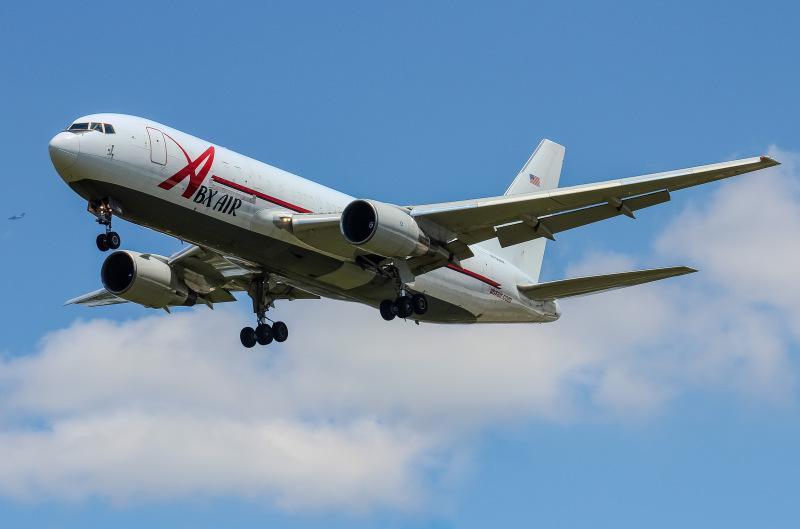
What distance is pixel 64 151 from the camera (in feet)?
108

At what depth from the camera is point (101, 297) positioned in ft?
153

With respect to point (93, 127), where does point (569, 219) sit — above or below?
below

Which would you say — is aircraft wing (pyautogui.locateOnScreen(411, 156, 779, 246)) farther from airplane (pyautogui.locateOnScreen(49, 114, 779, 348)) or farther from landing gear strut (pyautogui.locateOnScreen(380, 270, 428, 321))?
landing gear strut (pyautogui.locateOnScreen(380, 270, 428, 321))

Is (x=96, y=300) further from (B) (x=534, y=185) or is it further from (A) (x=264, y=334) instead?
(B) (x=534, y=185)

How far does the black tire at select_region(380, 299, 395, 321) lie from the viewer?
127 feet

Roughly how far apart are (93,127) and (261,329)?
33.6 feet

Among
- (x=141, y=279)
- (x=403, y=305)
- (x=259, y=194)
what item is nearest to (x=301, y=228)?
(x=259, y=194)

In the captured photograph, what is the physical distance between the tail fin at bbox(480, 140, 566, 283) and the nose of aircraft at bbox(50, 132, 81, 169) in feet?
51.8

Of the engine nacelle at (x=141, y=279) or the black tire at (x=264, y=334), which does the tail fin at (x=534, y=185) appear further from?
the engine nacelle at (x=141, y=279)

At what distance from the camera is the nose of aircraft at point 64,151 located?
33.1m

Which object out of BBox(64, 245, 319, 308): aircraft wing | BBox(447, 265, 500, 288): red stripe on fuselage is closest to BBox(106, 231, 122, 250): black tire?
BBox(64, 245, 319, 308): aircraft wing

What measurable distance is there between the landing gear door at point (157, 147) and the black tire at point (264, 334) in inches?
348

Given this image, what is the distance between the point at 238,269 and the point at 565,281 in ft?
35.1

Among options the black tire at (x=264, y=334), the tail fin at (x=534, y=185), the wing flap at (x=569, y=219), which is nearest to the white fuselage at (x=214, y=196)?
the black tire at (x=264, y=334)
